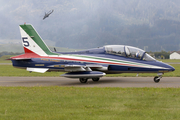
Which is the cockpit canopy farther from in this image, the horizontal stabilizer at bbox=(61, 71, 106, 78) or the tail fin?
the tail fin

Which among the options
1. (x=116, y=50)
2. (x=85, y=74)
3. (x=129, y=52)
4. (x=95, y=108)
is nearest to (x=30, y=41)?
(x=85, y=74)

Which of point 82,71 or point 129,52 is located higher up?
point 129,52

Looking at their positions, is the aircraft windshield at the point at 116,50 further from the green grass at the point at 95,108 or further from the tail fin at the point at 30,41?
the green grass at the point at 95,108

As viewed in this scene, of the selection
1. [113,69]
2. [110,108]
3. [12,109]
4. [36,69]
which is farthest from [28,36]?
[110,108]

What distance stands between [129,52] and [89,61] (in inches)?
124

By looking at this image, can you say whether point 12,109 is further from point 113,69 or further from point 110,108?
point 113,69

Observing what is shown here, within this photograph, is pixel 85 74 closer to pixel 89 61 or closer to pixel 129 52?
pixel 89 61

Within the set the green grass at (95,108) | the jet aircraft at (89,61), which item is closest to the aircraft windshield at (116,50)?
the jet aircraft at (89,61)

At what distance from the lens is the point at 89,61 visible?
1631 centimetres

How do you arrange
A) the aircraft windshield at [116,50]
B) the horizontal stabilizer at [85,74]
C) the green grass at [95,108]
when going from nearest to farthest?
the green grass at [95,108], the horizontal stabilizer at [85,74], the aircraft windshield at [116,50]

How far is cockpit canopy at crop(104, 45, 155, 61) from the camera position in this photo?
15.9m

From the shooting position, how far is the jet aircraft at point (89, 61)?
15430 millimetres

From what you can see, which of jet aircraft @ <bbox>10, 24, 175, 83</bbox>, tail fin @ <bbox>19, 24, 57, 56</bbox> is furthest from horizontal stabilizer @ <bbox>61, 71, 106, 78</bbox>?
tail fin @ <bbox>19, 24, 57, 56</bbox>

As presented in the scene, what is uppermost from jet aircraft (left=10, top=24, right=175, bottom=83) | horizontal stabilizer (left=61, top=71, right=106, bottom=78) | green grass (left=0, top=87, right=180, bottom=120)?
jet aircraft (left=10, top=24, right=175, bottom=83)
